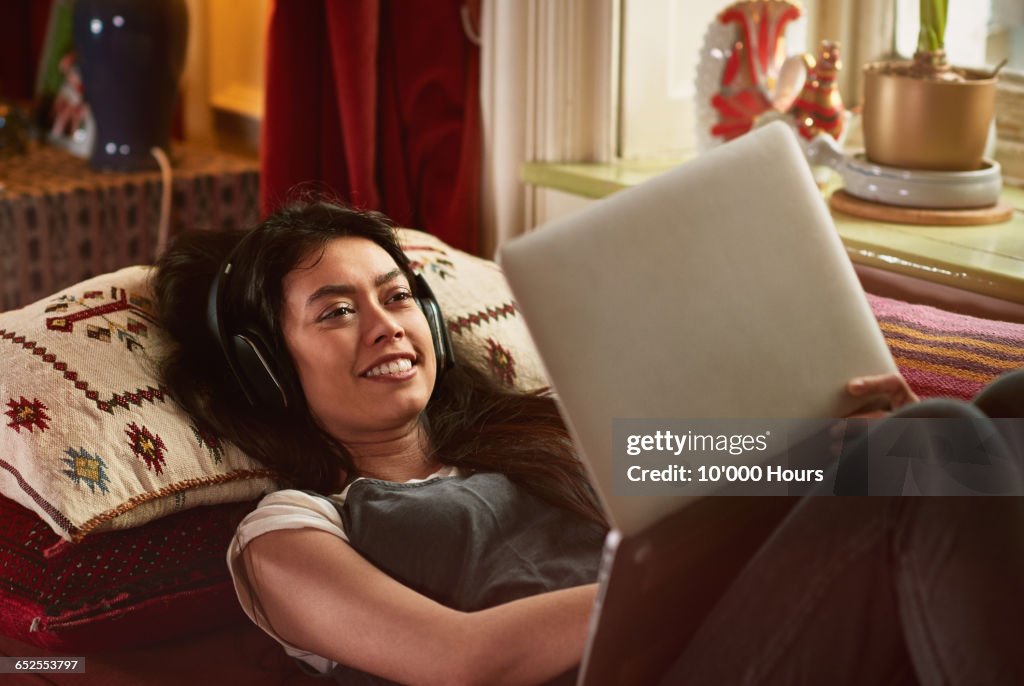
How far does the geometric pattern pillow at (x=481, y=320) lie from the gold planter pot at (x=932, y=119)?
25.1 inches

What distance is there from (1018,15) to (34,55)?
7.84 feet

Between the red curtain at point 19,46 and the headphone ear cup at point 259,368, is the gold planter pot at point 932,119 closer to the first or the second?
the headphone ear cup at point 259,368

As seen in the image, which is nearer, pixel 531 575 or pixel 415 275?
pixel 531 575

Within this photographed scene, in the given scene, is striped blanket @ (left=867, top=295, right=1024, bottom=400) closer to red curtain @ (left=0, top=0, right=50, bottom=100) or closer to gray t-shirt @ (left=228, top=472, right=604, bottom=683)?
gray t-shirt @ (left=228, top=472, right=604, bottom=683)

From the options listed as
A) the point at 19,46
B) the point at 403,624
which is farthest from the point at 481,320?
the point at 19,46

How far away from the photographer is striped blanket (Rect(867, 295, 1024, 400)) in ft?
4.04

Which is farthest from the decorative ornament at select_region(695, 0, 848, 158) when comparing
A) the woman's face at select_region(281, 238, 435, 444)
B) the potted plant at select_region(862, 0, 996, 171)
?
the woman's face at select_region(281, 238, 435, 444)

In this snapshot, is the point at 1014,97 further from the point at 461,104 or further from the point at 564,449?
the point at 564,449

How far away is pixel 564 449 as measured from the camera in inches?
52.9

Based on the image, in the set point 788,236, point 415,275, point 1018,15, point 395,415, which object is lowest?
point 395,415

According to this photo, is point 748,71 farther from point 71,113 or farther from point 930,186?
point 71,113

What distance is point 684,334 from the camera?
2.88 ft

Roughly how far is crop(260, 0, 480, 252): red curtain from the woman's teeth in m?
0.83

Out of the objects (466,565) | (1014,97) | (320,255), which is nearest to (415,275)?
(320,255)
